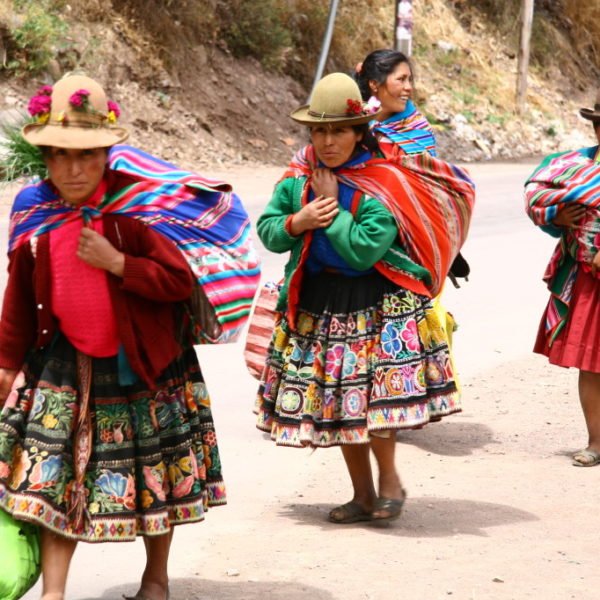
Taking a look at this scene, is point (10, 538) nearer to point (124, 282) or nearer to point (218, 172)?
point (124, 282)

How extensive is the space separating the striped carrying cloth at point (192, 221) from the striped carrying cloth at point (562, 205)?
2664 mm

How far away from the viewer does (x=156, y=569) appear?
4.17 metres

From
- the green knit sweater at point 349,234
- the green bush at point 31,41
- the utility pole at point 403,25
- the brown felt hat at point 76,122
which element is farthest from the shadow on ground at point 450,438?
the utility pole at point 403,25

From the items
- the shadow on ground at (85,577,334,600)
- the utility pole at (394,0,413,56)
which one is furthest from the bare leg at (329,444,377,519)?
the utility pole at (394,0,413,56)

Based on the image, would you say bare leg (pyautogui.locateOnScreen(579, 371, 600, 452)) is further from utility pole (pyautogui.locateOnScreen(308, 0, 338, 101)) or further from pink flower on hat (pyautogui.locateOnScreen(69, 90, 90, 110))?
utility pole (pyautogui.locateOnScreen(308, 0, 338, 101))

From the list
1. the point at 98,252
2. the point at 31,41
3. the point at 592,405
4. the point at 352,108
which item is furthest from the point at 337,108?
the point at 31,41

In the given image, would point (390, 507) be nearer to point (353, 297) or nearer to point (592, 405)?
point (353, 297)

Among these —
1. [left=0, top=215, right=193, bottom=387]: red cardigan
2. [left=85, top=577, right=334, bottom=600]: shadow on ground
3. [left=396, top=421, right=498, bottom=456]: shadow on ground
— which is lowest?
[left=396, top=421, right=498, bottom=456]: shadow on ground

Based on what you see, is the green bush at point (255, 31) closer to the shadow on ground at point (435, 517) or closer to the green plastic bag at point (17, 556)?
the shadow on ground at point (435, 517)

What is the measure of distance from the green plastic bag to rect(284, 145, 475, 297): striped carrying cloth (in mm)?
2003

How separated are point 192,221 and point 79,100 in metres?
0.53

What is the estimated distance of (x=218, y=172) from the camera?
20688mm

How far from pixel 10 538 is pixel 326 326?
1885 mm

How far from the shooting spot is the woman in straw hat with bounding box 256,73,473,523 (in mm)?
5141
